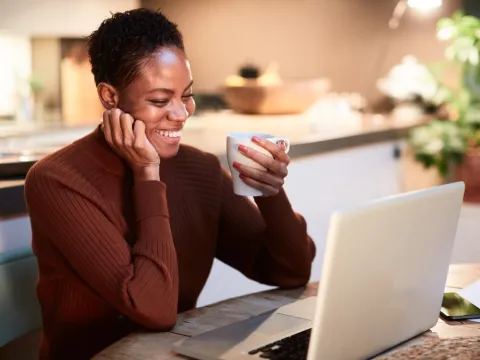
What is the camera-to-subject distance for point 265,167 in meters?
1.43

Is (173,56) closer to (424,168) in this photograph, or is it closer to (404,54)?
(424,168)

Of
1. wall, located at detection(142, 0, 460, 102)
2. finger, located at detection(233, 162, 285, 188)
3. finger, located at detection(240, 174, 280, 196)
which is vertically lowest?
finger, located at detection(240, 174, 280, 196)

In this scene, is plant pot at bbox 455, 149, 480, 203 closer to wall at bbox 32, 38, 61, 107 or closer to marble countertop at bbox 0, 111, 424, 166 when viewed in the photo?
marble countertop at bbox 0, 111, 424, 166

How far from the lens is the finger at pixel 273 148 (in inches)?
54.9

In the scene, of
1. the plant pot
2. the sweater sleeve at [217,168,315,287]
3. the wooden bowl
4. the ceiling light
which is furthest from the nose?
the plant pot

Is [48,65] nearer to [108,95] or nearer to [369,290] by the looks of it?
[108,95]

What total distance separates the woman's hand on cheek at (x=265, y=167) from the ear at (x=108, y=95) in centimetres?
26

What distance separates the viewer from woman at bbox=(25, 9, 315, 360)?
1.36 metres

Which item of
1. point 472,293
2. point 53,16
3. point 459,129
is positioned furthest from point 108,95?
point 53,16

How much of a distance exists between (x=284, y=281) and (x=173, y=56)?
479 millimetres

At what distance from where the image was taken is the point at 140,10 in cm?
150

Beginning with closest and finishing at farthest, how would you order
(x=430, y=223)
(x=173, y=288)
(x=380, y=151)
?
1. (x=430, y=223)
2. (x=173, y=288)
3. (x=380, y=151)

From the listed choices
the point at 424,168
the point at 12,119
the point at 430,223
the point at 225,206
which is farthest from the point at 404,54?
the point at 430,223

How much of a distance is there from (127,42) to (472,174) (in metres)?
2.30
